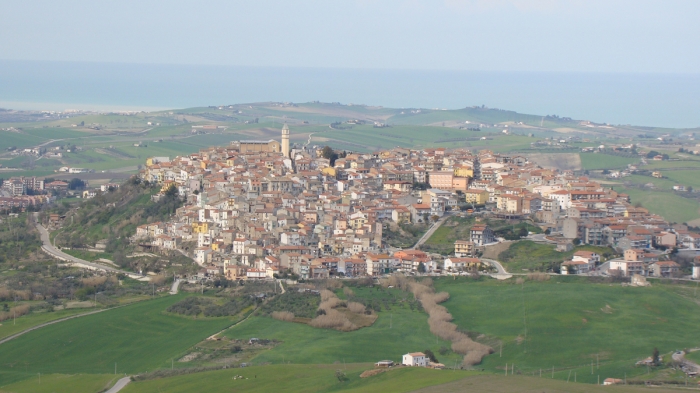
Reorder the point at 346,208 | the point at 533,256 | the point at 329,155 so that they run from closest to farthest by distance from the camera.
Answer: the point at 533,256 < the point at 346,208 < the point at 329,155

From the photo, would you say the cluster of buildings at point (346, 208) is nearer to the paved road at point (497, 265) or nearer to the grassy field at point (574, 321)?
the paved road at point (497, 265)

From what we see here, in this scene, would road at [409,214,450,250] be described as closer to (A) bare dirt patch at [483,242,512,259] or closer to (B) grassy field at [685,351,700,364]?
(A) bare dirt patch at [483,242,512,259]

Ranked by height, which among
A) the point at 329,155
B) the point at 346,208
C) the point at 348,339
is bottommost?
the point at 348,339

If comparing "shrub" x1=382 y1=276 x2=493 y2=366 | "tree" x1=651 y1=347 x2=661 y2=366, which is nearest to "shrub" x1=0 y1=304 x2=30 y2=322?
"shrub" x1=382 y1=276 x2=493 y2=366

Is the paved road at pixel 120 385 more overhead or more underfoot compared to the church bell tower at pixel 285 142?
more underfoot

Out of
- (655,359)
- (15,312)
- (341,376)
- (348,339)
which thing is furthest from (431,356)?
(15,312)

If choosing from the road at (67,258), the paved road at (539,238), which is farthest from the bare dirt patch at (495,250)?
the road at (67,258)

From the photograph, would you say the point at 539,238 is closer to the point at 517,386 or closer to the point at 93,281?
the point at 93,281
